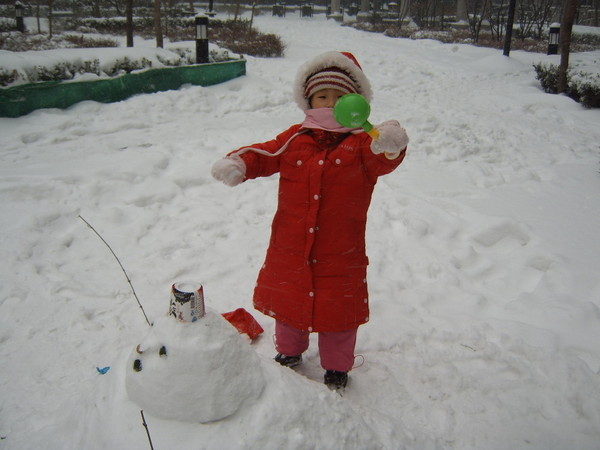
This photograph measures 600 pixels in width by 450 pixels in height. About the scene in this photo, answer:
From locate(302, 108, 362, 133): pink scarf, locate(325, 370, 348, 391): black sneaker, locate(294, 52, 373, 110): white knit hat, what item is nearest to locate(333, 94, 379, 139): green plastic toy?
locate(302, 108, 362, 133): pink scarf

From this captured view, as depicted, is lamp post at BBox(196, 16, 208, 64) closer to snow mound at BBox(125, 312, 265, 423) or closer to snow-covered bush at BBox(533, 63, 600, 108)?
snow-covered bush at BBox(533, 63, 600, 108)

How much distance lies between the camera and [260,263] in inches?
130

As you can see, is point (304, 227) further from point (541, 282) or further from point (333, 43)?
point (333, 43)

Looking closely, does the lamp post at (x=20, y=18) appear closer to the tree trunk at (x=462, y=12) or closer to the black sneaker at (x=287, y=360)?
the black sneaker at (x=287, y=360)

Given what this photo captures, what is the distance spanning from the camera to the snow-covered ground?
150 centimetres

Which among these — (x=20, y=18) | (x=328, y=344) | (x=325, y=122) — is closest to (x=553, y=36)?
(x=325, y=122)

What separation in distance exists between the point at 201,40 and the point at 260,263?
6.68 metres

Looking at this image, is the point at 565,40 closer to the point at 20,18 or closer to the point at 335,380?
the point at 335,380

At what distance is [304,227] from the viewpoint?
6.47 ft

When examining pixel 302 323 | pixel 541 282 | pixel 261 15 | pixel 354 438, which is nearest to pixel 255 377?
A: pixel 354 438

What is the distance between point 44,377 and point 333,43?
16.8 m

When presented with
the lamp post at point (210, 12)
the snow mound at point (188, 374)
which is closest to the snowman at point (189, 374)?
the snow mound at point (188, 374)

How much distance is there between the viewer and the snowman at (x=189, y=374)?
1.32m

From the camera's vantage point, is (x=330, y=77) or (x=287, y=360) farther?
(x=287, y=360)
